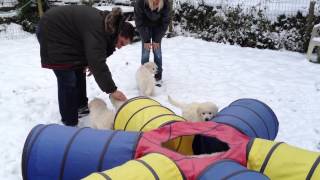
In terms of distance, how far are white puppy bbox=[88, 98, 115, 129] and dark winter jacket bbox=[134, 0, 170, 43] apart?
6.50ft

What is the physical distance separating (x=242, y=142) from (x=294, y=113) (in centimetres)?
234

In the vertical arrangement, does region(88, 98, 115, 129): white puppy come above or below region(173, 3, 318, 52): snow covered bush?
below

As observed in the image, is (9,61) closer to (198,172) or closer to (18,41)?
(18,41)

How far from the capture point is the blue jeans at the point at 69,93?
13.5 feet

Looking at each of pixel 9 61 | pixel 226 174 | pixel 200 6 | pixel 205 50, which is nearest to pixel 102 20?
pixel 226 174

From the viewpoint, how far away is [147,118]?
3498mm

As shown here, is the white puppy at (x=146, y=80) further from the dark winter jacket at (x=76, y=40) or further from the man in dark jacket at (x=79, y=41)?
the dark winter jacket at (x=76, y=40)

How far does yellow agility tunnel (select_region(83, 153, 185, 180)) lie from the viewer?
2.22 metres

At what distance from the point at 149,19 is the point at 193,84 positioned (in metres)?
1.26

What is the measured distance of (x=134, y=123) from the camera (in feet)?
11.7

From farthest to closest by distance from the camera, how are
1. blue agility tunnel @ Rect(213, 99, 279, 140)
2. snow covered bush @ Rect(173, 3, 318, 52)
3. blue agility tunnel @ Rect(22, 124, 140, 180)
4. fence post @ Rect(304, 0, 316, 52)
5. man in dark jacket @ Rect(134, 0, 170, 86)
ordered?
snow covered bush @ Rect(173, 3, 318, 52) < fence post @ Rect(304, 0, 316, 52) < man in dark jacket @ Rect(134, 0, 170, 86) < blue agility tunnel @ Rect(213, 99, 279, 140) < blue agility tunnel @ Rect(22, 124, 140, 180)

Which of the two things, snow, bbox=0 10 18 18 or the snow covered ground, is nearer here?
the snow covered ground

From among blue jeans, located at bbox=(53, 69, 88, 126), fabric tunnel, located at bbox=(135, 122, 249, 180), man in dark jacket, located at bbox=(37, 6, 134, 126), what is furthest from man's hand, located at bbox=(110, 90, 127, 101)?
fabric tunnel, located at bbox=(135, 122, 249, 180)

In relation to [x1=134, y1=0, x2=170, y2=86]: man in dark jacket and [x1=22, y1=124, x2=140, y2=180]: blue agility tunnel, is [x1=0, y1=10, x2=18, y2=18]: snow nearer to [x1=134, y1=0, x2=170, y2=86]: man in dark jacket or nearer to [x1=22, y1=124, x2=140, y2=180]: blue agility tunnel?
[x1=134, y1=0, x2=170, y2=86]: man in dark jacket
